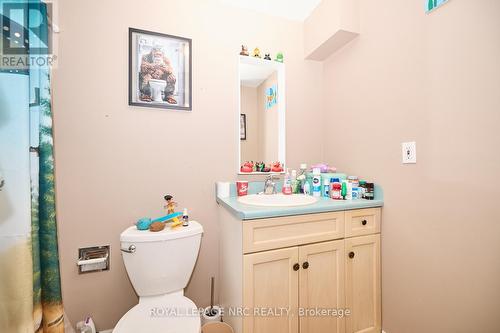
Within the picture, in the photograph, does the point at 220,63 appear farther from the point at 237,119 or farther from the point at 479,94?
the point at 479,94

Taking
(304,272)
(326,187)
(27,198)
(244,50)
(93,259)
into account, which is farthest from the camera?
(244,50)

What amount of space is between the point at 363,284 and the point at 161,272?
1.13m

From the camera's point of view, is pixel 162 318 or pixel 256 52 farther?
pixel 256 52

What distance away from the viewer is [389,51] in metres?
1.20

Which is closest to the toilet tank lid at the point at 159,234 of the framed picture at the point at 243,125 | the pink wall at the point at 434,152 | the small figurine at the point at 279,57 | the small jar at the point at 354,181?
the framed picture at the point at 243,125

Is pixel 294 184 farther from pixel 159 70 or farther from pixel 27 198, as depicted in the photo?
Result: pixel 27 198

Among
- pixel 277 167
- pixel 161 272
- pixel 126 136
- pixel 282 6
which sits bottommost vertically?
pixel 161 272

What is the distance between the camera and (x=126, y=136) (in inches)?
50.3

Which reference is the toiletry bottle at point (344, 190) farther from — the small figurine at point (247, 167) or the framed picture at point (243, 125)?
the framed picture at point (243, 125)

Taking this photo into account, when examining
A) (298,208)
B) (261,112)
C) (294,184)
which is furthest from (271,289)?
(261,112)

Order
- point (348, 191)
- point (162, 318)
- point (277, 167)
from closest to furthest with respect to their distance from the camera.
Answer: point (162, 318), point (348, 191), point (277, 167)

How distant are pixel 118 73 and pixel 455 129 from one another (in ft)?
5.80

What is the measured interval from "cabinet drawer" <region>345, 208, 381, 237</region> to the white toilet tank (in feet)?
2.78

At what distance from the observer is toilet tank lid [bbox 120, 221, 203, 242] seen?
1.07 metres
